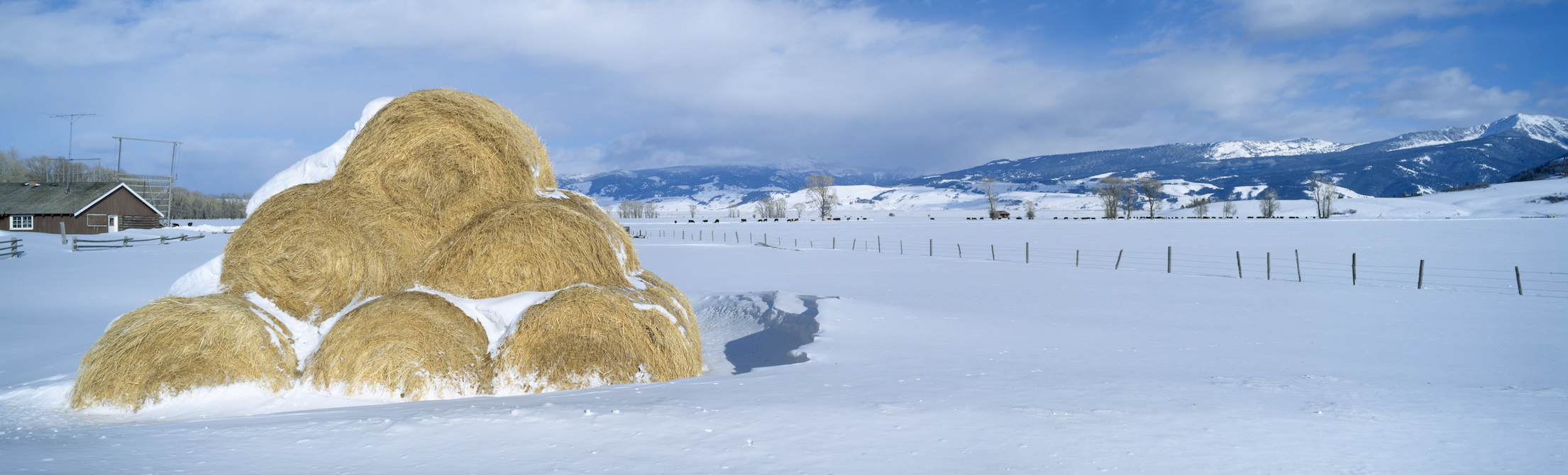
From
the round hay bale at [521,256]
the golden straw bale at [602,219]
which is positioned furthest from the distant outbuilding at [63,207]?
the round hay bale at [521,256]

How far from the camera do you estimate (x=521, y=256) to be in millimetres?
7945

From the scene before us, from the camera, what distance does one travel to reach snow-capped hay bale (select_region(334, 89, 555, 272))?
828cm

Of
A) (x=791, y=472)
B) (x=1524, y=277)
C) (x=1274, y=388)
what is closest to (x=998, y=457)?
(x=791, y=472)

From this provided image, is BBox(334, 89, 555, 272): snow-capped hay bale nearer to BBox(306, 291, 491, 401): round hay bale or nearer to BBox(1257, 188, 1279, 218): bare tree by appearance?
BBox(306, 291, 491, 401): round hay bale

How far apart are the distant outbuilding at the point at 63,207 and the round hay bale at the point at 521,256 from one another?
185ft

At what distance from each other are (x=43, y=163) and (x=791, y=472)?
135106 mm

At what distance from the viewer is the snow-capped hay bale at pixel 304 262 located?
304 inches

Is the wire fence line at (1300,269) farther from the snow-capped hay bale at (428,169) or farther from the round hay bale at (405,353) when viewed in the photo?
the round hay bale at (405,353)

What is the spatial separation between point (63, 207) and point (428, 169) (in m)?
56.3

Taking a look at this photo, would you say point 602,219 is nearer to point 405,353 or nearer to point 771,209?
point 405,353

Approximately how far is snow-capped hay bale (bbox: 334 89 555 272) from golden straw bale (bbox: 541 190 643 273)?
0.45 metres

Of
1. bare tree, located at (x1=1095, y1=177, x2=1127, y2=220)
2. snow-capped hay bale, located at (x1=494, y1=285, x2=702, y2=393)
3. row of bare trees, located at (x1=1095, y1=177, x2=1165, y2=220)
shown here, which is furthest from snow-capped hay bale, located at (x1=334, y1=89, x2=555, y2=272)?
bare tree, located at (x1=1095, y1=177, x2=1127, y2=220)

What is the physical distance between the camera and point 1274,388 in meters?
6.45

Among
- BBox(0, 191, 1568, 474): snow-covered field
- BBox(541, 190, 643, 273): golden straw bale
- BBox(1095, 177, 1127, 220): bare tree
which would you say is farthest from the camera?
BBox(1095, 177, 1127, 220): bare tree
